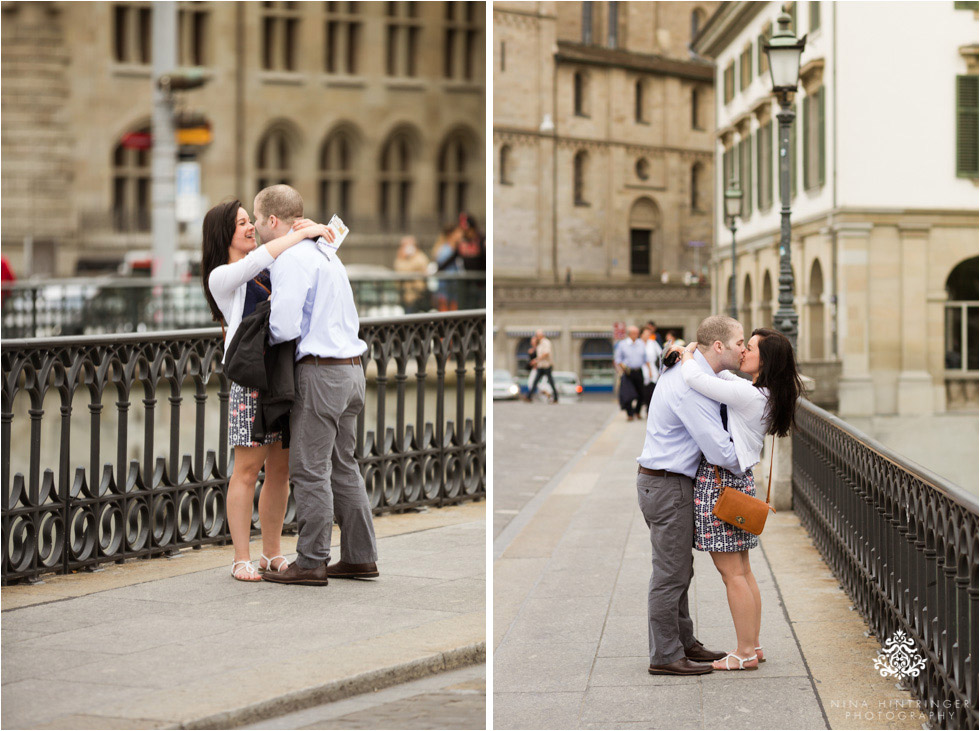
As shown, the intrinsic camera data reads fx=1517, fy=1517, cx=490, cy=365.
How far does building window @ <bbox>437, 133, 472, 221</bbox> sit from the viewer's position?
4841 cm

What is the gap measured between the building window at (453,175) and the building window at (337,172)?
290 cm

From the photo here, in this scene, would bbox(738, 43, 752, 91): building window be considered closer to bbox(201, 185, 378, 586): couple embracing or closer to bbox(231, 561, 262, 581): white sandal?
bbox(201, 185, 378, 586): couple embracing

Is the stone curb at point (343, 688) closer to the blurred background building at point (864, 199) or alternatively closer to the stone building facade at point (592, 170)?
the stone building facade at point (592, 170)

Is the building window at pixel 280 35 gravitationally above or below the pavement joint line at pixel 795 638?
above

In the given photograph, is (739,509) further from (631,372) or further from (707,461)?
(631,372)

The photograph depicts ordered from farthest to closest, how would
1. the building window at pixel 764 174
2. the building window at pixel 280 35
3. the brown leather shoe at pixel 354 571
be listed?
the building window at pixel 280 35 → the building window at pixel 764 174 → the brown leather shoe at pixel 354 571

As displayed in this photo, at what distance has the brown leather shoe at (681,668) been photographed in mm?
5789

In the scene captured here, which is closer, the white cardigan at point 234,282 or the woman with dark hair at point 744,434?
the woman with dark hair at point 744,434

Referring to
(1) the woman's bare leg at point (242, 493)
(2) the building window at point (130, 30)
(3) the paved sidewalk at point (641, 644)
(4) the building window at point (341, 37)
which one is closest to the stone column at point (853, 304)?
(3) the paved sidewalk at point (641, 644)

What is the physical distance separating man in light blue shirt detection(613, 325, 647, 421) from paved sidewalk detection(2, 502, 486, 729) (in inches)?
637

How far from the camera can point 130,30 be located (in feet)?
149

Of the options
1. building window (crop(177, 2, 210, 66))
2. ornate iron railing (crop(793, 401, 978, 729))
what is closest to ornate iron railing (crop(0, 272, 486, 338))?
ornate iron railing (crop(793, 401, 978, 729))

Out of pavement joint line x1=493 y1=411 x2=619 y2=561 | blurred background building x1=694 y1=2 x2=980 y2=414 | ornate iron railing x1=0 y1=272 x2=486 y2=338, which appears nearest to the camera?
pavement joint line x1=493 y1=411 x2=619 y2=561

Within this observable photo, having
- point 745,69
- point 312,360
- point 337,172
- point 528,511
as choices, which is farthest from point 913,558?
point 337,172
